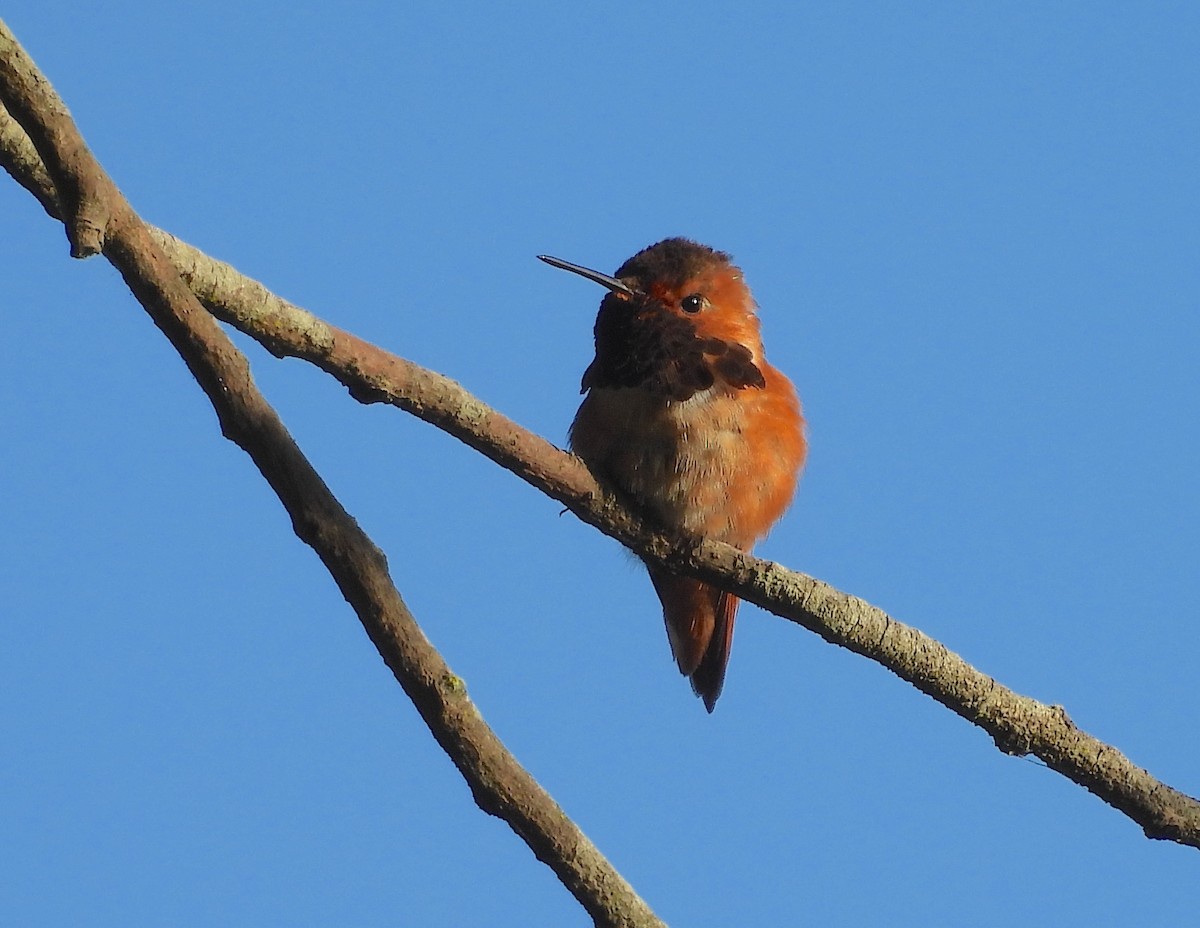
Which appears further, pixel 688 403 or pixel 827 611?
pixel 688 403

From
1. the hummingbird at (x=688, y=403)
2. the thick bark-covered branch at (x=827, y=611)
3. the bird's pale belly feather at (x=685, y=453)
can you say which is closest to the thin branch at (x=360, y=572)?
the thick bark-covered branch at (x=827, y=611)

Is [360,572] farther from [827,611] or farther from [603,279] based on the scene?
[603,279]

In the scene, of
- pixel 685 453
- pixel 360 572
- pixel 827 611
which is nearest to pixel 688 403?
pixel 685 453

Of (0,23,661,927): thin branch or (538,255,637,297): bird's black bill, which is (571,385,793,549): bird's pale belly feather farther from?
(0,23,661,927): thin branch

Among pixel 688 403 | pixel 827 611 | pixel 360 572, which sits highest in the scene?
pixel 688 403

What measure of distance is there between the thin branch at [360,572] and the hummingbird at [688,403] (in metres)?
1.60

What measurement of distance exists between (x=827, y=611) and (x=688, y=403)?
5.16 ft

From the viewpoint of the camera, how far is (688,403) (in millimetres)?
5070

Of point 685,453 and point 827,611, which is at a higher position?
point 685,453

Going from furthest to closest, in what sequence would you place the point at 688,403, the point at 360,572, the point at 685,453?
the point at 688,403 → the point at 685,453 → the point at 360,572

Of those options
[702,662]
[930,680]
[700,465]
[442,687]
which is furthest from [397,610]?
[702,662]

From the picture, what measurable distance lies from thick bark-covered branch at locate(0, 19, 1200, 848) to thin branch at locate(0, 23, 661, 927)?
14.5 inches

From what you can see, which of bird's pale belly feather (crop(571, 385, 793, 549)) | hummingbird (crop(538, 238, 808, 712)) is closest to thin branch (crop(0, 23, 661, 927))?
hummingbird (crop(538, 238, 808, 712))

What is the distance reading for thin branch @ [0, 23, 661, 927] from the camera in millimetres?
2746
